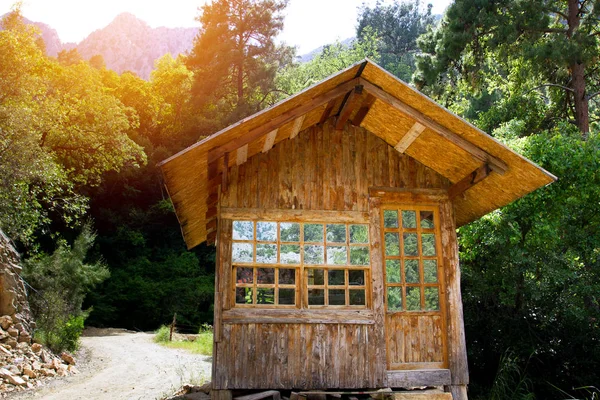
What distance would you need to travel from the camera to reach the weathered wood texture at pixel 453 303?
7098 millimetres

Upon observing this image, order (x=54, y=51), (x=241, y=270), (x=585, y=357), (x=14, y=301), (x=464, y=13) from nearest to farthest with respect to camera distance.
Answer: (x=241, y=270), (x=585, y=357), (x=14, y=301), (x=464, y=13), (x=54, y=51)

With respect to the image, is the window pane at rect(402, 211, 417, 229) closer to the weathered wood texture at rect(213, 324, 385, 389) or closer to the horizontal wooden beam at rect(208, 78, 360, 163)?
the weathered wood texture at rect(213, 324, 385, 389)

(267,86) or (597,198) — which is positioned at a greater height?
(267,86)

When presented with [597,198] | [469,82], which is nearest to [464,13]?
[469,82]

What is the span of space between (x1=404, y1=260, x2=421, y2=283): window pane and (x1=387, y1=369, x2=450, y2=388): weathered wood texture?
1228 millimetres

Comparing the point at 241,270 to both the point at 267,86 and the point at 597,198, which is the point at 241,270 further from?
the point at 267,86

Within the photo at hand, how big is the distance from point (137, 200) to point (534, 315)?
79.5ft

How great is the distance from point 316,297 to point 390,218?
1.60m

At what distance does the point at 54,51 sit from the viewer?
7562 centimetres

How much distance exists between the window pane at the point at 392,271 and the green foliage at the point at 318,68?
77.8 ft

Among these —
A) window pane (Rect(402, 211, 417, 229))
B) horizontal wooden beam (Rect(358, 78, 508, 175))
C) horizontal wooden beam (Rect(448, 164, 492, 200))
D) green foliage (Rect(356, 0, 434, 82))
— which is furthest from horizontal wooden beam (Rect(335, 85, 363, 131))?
green foliage (Rect(356, 0, 434, 82))

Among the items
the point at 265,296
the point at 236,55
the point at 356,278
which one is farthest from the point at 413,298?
the point at 236,55

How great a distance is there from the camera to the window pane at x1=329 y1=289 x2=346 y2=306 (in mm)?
7027

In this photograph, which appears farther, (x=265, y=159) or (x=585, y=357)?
(x=585, y=357)
